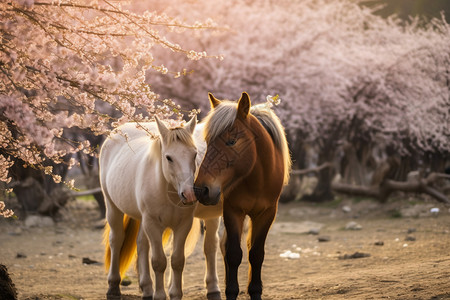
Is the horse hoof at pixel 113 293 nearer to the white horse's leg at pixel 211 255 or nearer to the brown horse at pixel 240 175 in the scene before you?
the white horse's leg at pixel 211 255

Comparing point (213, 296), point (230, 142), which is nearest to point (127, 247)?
point (213, 296)

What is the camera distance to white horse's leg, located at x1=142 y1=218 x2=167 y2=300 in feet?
18.5

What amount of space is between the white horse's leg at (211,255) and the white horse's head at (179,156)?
1.40 metres

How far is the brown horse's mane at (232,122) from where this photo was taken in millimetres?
4863

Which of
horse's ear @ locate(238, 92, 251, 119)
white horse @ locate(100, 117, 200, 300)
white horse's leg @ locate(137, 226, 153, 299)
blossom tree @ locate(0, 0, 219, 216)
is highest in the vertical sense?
blossom tree @ locate(0, 0, 219, 216)

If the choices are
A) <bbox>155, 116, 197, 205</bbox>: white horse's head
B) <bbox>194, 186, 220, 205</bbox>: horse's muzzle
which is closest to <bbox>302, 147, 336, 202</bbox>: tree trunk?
<bbox>155, 116, 197, 205</bbox>: white horse's head

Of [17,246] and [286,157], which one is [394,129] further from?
[286,157]

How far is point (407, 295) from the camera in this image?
5.25 meters

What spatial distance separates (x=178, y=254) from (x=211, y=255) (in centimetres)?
108

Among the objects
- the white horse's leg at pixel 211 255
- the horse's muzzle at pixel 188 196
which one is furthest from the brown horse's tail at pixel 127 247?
the horse's muzzle at pixel 188 196

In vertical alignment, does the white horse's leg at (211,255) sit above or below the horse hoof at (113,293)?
above

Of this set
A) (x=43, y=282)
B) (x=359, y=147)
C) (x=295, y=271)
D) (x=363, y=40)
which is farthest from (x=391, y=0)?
(x=43, y=282)

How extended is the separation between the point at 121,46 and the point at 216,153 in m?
1.26

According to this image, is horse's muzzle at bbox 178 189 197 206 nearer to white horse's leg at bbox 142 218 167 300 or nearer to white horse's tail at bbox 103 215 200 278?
white horse's leg at bbox 142 218 167 300
